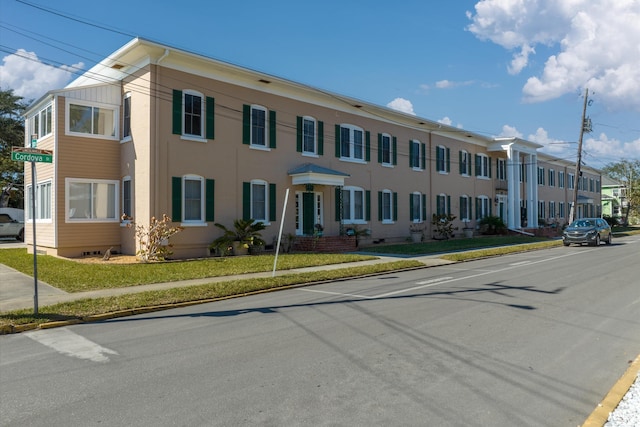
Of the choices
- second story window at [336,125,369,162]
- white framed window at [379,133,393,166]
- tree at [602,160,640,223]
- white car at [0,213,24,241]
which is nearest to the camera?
second story window at [336,125,369,162]

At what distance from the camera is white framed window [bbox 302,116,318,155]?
23.6 meters

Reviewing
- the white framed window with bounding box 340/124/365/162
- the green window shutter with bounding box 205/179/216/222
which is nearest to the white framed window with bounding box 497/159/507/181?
the white framed window with bounding box 340/124/365/162

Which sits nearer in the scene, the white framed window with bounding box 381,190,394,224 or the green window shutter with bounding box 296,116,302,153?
the green window shutter with bounding box 296,116,302,153

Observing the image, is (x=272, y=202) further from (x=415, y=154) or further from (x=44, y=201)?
(x=415, y=154)

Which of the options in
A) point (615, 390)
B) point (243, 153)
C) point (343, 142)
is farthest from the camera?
point (343, 142)

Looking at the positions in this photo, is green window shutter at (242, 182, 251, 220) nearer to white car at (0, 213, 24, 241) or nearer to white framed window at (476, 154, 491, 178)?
white car at (0, 213, 24, 241)

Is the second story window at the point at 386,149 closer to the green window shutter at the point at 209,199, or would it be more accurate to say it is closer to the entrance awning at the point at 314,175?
the entrance awning at the point at 314,175

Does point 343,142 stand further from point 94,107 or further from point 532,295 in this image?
point 532,295

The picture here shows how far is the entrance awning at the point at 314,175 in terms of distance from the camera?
2198 cm

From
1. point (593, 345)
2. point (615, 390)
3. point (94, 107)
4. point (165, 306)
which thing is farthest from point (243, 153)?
point (615, 390)

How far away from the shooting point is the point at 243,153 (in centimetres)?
2069

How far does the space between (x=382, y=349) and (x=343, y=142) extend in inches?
796

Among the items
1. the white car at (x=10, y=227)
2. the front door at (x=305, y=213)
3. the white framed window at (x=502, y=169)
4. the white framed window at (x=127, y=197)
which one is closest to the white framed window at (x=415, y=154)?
the front door at (x=305, y=213)

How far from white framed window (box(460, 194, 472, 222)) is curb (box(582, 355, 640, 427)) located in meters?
30.2
